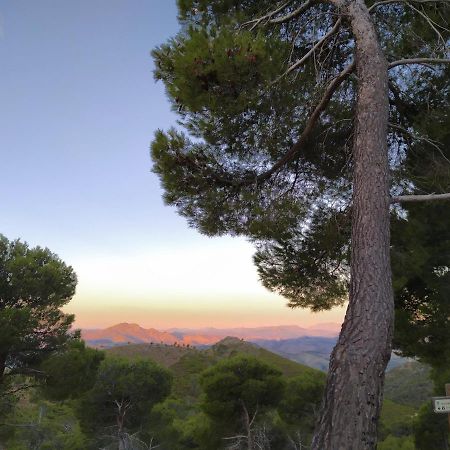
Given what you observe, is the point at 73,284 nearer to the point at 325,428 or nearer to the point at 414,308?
the point at 414,308

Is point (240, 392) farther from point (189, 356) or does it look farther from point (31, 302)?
point (189, 356)

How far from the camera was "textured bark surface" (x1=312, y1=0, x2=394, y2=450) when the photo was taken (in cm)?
279

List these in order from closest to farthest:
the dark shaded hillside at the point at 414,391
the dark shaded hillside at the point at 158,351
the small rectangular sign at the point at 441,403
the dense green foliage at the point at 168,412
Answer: the small rectangular sign at the point at 441,403 < the dense green foliage at the point at 168,412 < the dark shaded hillside at the point at 414,391 < the dark shaded hillside at the point at 158,351

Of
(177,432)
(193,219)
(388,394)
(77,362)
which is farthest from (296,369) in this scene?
(193,219)

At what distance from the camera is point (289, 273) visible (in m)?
7.73

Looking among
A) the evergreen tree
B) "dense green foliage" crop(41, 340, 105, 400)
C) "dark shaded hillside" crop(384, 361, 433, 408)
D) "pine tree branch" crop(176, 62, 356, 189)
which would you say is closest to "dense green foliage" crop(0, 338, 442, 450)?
"dense green foliage" crop(41, 340, 105, 400)

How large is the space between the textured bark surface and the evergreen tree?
12mm

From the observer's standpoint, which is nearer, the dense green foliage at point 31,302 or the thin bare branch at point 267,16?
the thin bare branch at point 267,16

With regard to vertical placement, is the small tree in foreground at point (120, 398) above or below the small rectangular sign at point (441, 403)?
below

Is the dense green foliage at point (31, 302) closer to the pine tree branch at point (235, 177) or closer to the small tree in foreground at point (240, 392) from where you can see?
the small tree in foreground at point (240, 392)

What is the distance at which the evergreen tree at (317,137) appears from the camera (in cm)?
352

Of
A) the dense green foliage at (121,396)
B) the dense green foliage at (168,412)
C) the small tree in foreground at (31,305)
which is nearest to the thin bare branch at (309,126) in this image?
the small tree in foreground at (31,305)

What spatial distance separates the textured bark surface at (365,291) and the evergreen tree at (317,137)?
12mm

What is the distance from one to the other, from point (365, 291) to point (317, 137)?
3.47 m
